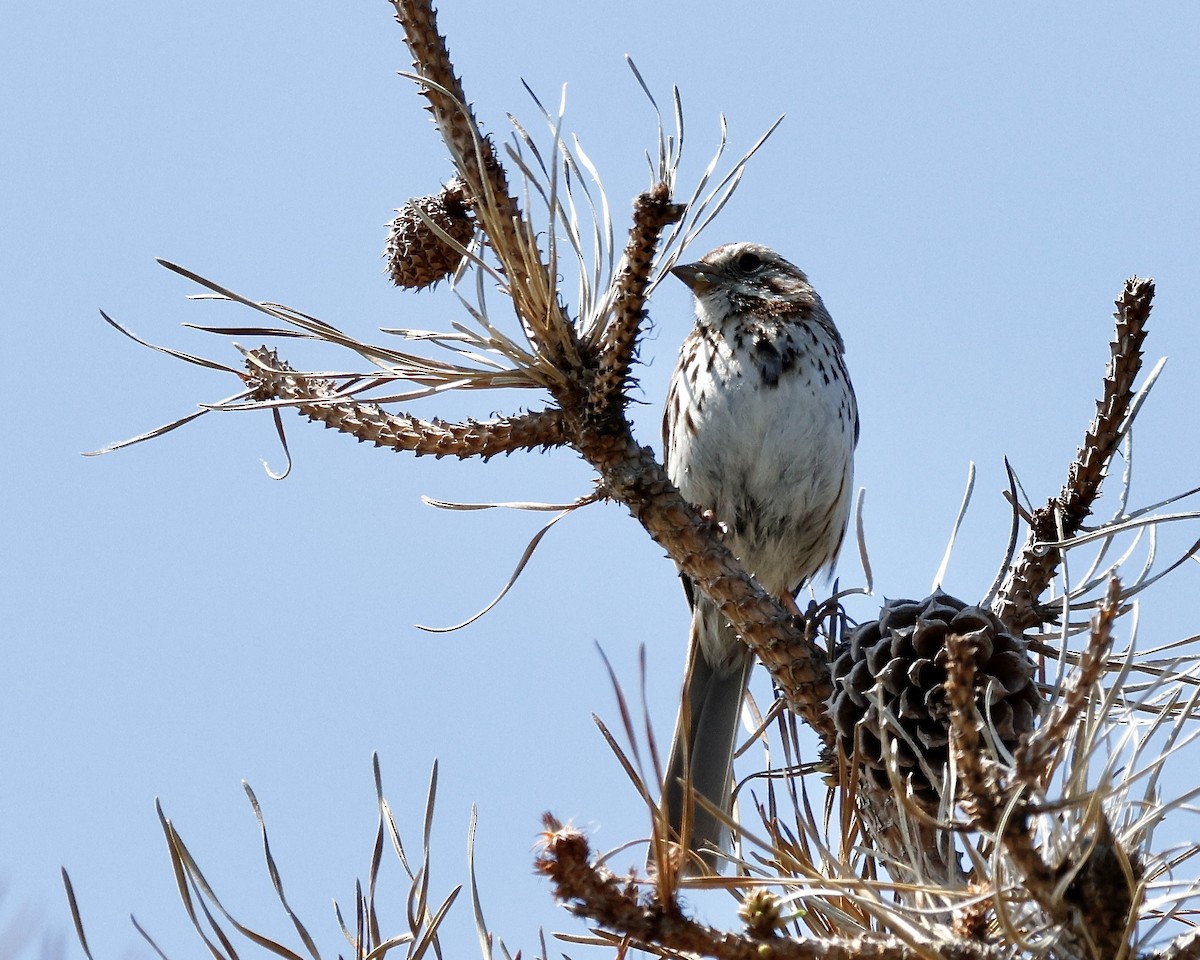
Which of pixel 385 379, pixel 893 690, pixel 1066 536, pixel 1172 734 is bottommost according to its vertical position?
pixel 1172 734

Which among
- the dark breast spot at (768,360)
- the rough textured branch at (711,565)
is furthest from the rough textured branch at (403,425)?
the dark breast spot at (768,360)

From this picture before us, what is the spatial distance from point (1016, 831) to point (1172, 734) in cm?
34

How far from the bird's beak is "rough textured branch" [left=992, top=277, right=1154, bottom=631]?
7.10 feet

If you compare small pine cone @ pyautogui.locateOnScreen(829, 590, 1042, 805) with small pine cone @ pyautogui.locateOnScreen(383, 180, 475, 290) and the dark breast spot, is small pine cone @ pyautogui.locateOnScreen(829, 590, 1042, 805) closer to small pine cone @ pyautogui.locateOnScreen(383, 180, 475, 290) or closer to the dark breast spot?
small pine cone @ pyautogui.locateOnScreen(383, 180, 475, 290)

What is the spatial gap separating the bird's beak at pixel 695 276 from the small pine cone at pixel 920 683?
230 cm

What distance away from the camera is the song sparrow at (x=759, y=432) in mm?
3840

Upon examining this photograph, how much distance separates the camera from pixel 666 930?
1329mm

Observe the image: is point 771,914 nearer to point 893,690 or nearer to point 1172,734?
point 1172,734

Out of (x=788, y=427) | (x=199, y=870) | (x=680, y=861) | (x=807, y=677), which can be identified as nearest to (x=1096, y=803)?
(x=680, y=861)

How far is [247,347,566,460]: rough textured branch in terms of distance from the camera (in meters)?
1.97

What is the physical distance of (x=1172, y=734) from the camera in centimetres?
141

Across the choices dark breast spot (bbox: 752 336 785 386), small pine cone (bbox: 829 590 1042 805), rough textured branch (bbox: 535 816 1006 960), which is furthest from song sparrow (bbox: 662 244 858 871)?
rough textured branch (bbox: 535 816 1006 960)

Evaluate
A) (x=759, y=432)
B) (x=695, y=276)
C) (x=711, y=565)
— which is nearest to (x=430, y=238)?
(x=711, y=565)

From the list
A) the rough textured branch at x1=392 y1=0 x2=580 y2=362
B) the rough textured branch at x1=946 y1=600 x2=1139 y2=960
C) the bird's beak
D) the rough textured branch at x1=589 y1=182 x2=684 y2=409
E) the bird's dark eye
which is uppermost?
the bird's dark eye
